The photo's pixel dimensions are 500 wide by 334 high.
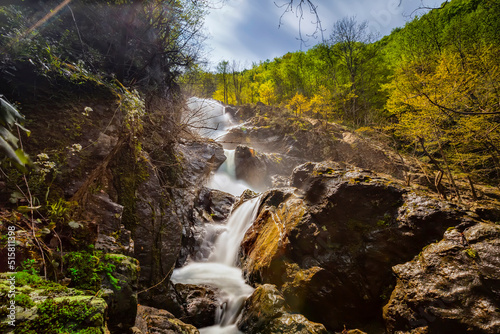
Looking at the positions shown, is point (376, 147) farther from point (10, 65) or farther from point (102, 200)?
point (10, 65)

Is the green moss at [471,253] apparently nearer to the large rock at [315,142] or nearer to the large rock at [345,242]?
the large rock at [345,242]

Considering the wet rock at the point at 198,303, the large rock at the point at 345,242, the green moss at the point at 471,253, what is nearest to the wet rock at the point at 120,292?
the wet rock at the point at 198,303

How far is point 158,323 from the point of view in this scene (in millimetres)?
3068

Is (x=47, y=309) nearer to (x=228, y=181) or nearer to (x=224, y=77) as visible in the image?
(x=228, y=181)

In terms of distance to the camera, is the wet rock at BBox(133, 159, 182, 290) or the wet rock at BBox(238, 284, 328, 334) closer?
the wet rock at BBox(238, 284, 328, 334)

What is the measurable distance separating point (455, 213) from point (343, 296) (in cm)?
271

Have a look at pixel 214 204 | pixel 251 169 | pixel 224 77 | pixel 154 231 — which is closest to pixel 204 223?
pixel 214 204

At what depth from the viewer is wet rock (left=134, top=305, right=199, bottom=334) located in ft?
9.26

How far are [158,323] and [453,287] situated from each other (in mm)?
4719

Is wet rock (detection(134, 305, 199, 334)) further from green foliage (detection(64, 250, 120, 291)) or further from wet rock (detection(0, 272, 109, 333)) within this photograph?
wet rock (detection(0, 272, 109, 333))

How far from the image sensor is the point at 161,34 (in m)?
5.59

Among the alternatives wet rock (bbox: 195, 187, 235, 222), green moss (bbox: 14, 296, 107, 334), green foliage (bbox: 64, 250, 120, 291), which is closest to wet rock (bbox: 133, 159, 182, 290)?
green foliage (bbox: 64, 250, 120, 291)

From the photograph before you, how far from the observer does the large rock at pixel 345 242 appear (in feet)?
13.1

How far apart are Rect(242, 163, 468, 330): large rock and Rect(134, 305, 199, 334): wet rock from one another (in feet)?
7.73
